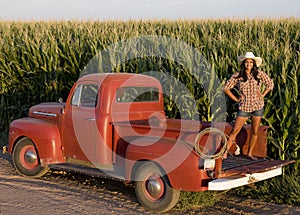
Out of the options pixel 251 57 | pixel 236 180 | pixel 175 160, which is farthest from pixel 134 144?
pixel 251 57

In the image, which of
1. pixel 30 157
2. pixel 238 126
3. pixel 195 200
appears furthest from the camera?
pixel 30 157

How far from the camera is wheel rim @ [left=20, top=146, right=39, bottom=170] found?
8.94 m

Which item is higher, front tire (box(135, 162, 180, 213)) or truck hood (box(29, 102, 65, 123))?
truck hood (box(29, 102, 65, 123))

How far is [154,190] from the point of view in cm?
705

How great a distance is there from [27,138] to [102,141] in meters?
1.95

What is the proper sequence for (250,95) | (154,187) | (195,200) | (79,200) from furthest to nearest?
1. (250,95)
2. (79,200)
3. (195,200)
4. (154,187)

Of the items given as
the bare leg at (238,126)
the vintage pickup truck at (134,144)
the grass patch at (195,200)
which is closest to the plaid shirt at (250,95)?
the bare leg at (238,126)

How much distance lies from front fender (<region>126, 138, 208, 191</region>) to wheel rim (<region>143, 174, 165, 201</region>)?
24 centimetres

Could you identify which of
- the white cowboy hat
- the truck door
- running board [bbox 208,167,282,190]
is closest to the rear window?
the truck door

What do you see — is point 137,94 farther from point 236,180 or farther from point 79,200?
point 236,180

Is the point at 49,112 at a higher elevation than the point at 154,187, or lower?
higher

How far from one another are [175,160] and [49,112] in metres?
3.12

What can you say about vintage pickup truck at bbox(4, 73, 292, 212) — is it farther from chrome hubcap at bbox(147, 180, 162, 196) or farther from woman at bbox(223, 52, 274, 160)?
woman at bbox(223, 52, 274, 160)

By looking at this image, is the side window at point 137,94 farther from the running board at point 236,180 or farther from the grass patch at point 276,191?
the running board at point 236,180
